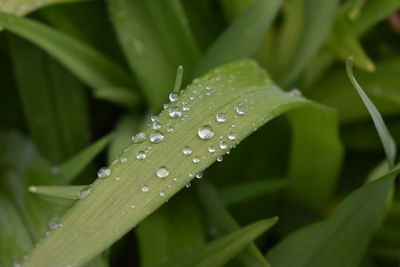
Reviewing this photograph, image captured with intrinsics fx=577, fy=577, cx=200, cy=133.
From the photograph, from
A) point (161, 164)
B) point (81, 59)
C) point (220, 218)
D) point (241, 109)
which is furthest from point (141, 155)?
point (81, 59)

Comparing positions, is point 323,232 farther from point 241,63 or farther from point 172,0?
point 172,0

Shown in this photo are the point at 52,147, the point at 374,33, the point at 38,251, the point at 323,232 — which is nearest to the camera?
the point at 38,251

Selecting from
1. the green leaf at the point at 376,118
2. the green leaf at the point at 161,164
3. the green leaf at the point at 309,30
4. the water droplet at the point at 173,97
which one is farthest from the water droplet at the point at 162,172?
the green leaf at the point at 309,30

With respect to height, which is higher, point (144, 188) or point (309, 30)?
point (309, 30)

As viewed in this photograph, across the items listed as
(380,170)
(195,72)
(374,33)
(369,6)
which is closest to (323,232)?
(380,170)

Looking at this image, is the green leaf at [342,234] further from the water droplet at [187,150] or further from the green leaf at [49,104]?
the green leaf at [49,104]

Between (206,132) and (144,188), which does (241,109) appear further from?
(144,188)
